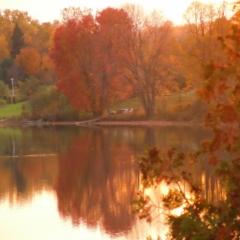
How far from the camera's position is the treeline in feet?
154

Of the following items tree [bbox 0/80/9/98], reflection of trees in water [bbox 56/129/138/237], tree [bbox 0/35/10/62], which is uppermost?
tree [bbox 0/35/10/62]

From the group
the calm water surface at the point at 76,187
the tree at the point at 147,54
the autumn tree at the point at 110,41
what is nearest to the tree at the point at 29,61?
the autumn tree at the point at 110,41

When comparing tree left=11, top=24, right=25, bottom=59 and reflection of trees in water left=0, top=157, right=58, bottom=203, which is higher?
tree left=11, top=24, right=25, bottom=59

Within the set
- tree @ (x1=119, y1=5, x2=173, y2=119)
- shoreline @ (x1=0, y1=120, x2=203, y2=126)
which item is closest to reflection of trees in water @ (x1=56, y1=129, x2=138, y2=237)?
shoreline @ (x1=0, y1=120, x2=203, y2=126)

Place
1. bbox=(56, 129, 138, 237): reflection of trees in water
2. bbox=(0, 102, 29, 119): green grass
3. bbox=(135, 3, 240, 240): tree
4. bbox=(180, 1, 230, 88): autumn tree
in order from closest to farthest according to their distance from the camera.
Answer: bbox=(135, 3, 240, 240): tree, bbox=(56, 129, 138, 237): reflection of trees in water, bbox=(180, 1, 230, 88): autumn tree, bbox=(0, 102, 29, 119): green grass

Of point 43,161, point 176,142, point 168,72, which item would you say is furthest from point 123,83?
point 43,161

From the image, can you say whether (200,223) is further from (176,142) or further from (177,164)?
(176,142)

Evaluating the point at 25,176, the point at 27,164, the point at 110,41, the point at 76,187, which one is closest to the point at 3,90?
the point at 110,41

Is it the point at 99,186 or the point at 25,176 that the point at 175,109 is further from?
the point at 99,186

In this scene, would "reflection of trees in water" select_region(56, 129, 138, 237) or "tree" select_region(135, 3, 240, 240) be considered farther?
"reflection of trees in water" select_region(56, 129, 138, 237)

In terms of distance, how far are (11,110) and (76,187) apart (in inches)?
1747

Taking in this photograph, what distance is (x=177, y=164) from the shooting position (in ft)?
28.7

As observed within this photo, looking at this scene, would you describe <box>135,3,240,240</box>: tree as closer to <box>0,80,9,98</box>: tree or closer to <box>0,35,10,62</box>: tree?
<box>0,80,9,98</box>: tree

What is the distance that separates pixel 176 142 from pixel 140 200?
2258cm
